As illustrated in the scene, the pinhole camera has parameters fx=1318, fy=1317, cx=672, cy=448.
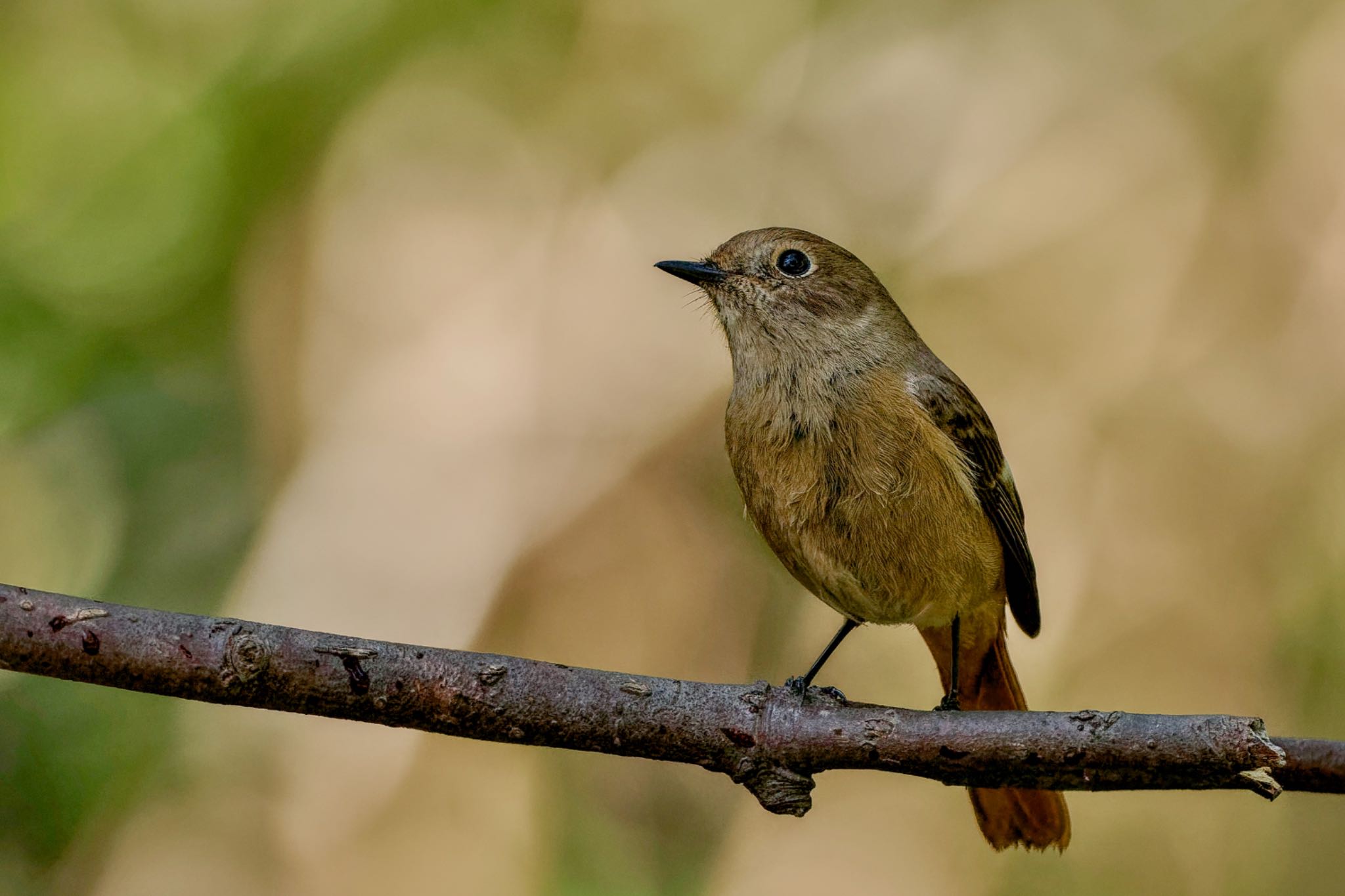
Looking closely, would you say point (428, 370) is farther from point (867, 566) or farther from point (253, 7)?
point (867, 566)

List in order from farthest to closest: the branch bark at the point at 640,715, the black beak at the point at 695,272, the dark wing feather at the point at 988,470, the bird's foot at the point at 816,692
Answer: the black beak at the point at 695,272, the dark wing feather at the point at 988,470, the bird's foot at the point at 816,692, the branch bark at the point at 640,715

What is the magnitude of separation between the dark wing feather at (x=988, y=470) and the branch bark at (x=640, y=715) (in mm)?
1083

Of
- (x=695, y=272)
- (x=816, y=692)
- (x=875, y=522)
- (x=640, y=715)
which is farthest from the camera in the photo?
(x=695, y=272)

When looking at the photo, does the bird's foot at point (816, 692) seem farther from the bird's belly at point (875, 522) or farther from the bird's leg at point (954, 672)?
the bird's leg at point (954, 672)

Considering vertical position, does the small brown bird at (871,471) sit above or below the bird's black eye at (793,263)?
below

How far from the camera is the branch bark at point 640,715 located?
2678mm

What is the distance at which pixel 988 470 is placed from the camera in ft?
13.6

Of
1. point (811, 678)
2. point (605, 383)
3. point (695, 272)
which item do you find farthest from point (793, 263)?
point (605, 383)

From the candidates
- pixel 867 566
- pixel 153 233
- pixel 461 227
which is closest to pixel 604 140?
pixel 461 227

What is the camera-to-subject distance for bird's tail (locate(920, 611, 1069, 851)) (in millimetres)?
4059

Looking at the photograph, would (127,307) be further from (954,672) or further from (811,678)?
(954,672)

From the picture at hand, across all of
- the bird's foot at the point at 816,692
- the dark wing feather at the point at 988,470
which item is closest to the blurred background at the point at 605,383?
the dark wing feather at the point at 988,470

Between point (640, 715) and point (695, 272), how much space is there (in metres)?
1.84

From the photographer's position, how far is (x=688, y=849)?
574 centimetres
